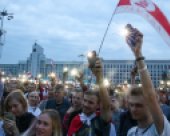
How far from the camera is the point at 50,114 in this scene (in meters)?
4.12

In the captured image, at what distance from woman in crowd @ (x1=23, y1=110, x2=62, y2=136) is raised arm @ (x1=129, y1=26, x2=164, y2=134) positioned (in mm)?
1111

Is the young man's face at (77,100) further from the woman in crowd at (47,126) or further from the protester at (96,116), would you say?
the woman in crowd at (47,126)

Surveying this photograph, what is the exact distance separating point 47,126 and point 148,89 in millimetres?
1189

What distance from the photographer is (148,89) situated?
11.2ft

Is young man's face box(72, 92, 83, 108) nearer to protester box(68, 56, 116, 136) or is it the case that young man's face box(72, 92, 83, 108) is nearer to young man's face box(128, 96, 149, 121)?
protester box(68, 56, 116, 136)

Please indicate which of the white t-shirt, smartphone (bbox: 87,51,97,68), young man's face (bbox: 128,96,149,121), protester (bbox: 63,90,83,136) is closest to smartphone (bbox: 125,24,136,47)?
young man's face (bbox: 128,96,149,121)

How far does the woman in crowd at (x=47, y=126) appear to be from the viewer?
3.98 metres

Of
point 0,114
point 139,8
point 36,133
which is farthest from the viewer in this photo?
point 139,8

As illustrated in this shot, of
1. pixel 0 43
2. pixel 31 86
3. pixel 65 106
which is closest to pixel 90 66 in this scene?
pixel 65 106

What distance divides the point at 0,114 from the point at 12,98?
0.31m

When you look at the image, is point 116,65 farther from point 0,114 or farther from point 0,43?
point 0,114

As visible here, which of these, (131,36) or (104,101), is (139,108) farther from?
(104,101)

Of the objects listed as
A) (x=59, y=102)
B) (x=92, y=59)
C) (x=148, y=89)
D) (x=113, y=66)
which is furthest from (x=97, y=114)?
(x=113, y=66)

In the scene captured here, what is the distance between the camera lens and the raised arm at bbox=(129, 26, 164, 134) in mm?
3320
